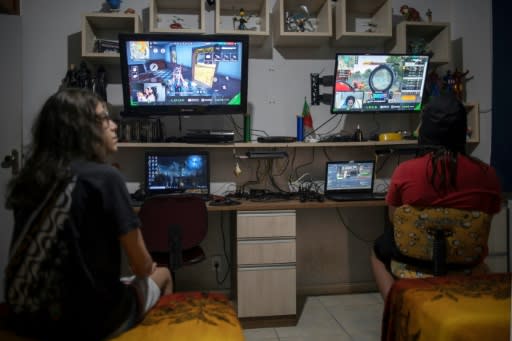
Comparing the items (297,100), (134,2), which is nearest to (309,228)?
(297,100)

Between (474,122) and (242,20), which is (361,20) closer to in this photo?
(242,20)

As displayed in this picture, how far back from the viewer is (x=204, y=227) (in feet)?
7.89

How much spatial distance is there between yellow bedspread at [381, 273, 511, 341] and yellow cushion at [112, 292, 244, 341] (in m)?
0.63

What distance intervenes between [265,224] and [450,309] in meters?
1.43

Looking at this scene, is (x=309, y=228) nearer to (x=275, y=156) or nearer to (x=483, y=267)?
(x=275, y=156)

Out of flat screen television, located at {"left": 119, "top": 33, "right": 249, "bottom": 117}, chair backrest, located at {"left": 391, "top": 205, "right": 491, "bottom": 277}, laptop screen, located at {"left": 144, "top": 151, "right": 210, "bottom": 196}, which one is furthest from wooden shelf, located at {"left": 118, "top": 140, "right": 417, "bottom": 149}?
chair backrest, located at {"left": 391, "top": 205, "right": 491, "bottom": 277}

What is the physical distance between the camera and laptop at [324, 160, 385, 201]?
3066 mm

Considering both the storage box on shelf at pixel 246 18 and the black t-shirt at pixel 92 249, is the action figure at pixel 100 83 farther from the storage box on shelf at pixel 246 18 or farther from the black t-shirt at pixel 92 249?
the black t-shirt at pixel 92 249

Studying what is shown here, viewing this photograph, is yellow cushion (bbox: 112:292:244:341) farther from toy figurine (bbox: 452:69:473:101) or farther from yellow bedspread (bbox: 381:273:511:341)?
toy figurine (bbox: 452:69:473:101)

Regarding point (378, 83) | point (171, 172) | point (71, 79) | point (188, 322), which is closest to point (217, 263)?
point (171, 172)

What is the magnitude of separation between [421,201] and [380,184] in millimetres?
1702

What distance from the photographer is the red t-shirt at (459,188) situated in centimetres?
177

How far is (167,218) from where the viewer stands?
234 centimetres

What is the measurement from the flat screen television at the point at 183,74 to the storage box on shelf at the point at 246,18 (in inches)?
9.0
